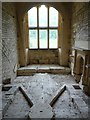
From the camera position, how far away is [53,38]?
7770mm

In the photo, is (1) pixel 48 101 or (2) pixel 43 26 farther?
(2) pixel 43 26

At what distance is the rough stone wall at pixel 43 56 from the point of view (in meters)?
7.86

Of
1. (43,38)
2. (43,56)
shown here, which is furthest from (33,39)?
(43,56)

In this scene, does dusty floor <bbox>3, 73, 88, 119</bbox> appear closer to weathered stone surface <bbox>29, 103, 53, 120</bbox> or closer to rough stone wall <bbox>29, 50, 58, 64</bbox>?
weathered stone surface <bbox>29, 103, 53, 120</bbox>

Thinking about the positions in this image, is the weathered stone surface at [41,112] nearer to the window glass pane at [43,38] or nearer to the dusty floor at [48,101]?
the dusty floor at [48,101]

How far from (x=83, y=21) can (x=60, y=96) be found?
208cm

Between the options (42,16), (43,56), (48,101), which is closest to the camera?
(48,101)

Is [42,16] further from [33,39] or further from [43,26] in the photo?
[33,39]

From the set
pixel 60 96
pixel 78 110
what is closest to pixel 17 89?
pixel 60 96

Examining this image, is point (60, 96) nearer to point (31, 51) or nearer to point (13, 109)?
point (13, 109)

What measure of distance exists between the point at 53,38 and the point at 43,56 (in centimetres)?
88

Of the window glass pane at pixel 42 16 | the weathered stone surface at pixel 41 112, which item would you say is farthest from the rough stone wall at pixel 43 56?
the weathered stone surface at pixel 41 112

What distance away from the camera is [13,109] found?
11.4 feet

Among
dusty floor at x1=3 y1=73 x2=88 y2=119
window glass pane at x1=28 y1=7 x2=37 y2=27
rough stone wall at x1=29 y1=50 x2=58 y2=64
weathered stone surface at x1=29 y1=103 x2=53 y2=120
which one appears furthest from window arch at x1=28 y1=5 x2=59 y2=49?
weathered stone surface at x1=29 y1=103 x2=53 y2=120
